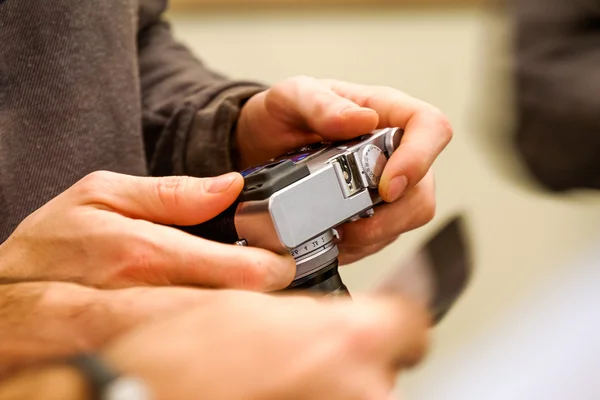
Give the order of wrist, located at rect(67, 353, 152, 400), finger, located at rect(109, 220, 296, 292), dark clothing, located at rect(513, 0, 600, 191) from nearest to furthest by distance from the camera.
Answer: wrist, located at rect(67, 353, 152, 400), finger, located at rect(109, 220, 296, 292), dark clothing, located at rect(513, 0, 600, 191)

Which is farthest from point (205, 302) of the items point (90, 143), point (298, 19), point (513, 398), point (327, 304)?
point (298, 19)

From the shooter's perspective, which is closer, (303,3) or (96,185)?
(96,185)

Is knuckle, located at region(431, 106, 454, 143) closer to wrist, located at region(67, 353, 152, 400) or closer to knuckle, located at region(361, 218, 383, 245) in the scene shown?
knuckle, located at region(361, 218, 383, 245)

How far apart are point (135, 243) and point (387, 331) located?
131 mm

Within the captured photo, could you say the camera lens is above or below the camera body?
below

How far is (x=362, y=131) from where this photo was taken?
0.42 m

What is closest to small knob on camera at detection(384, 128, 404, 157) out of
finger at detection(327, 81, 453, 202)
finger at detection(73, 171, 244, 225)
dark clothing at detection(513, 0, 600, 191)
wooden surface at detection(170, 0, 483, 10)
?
finger at detection(327, 81, 453, 202)

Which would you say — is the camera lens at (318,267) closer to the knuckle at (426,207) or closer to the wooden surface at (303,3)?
the knuckle at (426,207)

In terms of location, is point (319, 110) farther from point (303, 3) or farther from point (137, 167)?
point (303, 3)

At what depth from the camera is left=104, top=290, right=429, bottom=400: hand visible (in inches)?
9.0

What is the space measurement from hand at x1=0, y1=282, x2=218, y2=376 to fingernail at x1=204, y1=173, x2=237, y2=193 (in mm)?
67

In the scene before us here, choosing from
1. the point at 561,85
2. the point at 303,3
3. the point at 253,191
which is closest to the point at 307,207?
the point at 253,191

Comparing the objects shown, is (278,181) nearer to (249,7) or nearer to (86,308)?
(86,308)

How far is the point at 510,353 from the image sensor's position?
94 cm
